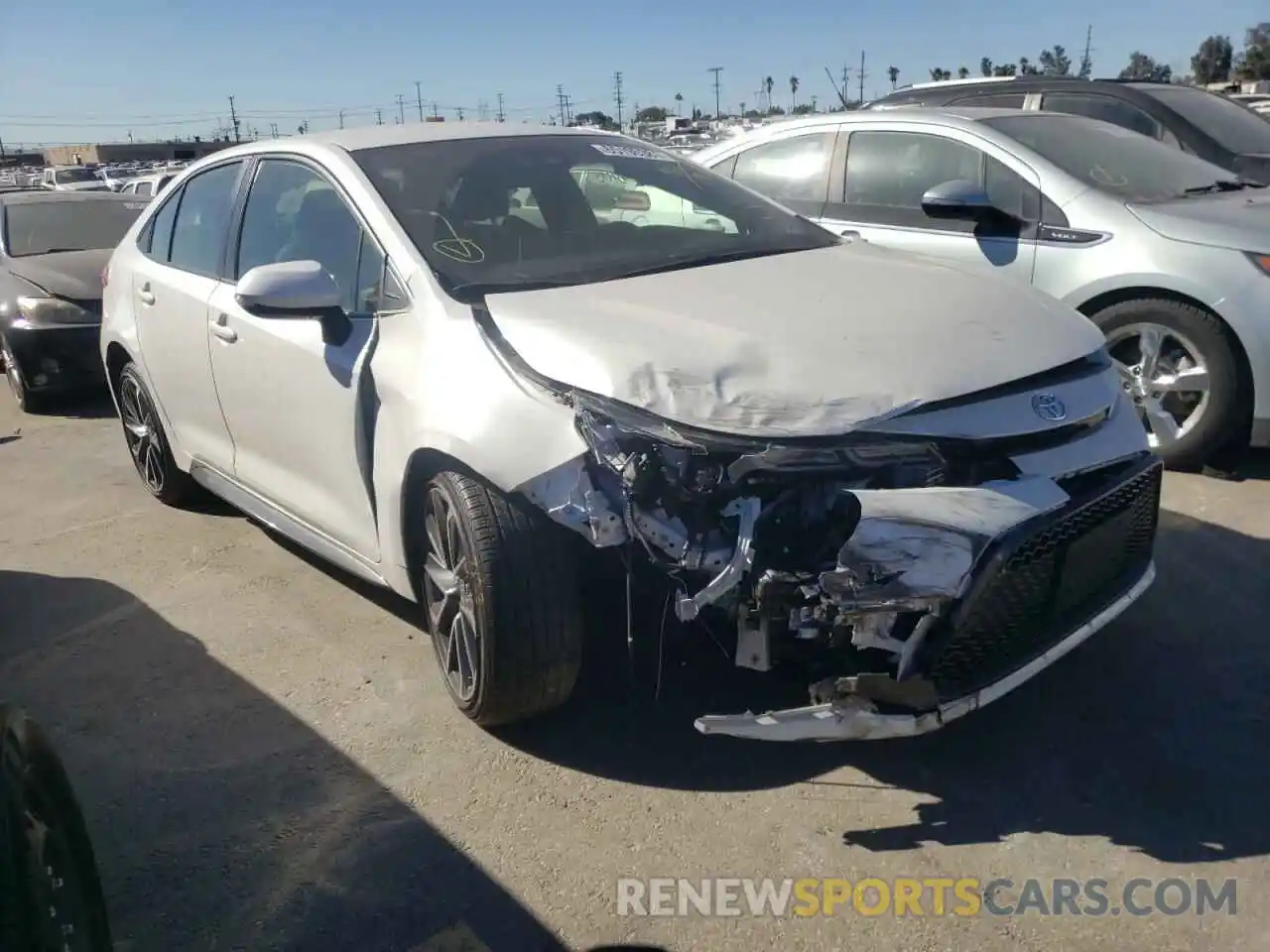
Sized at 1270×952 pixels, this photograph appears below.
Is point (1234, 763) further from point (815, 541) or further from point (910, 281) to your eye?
point (910, 281)

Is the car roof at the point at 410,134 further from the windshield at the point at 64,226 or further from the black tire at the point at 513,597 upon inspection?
the windshield at the point at 64,226

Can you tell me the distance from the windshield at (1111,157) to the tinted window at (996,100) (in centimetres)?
195

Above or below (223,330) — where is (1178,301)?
below

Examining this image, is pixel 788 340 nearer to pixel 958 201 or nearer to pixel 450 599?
pixel 450 599

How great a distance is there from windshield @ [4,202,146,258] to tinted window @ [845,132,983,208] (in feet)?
19.5

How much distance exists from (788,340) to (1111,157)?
152 inches

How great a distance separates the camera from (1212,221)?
5012mm

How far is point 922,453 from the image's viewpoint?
104 inches

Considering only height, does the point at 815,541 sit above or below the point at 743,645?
above

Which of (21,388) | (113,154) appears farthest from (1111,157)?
(113,154)

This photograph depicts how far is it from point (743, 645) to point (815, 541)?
302 millimetres

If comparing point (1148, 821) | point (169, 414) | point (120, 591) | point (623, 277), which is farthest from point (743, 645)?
point (169, 414)

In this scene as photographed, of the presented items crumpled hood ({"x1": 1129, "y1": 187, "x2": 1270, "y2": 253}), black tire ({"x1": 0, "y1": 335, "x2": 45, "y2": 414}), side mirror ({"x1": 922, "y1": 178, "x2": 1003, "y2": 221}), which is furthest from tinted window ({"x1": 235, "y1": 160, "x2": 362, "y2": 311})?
black tire ({"x1": 0, "y1": 335, "x2": 45, "y2": 414})

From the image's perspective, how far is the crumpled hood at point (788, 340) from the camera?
8.53ft
